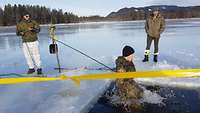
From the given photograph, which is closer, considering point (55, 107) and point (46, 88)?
point (55, 107)

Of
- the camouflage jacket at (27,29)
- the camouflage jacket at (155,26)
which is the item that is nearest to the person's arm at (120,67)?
the camouflage jacket at (27,29)

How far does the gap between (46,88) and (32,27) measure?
2.09 m

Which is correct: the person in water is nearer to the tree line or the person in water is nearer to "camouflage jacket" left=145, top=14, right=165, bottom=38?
"camouflage jacket" left=145, top=14, right=165, bottom=38

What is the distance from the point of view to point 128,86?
655 cm

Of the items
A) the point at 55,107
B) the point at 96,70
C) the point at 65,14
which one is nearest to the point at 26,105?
the point at 55,107

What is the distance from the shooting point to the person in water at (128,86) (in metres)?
6.41

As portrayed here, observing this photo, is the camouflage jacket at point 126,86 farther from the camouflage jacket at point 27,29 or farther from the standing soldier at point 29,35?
the camouflage jacket at point 27,29

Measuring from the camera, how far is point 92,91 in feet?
24.3

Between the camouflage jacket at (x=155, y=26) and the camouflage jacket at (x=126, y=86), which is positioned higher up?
the camouflage jacket at (x=155, y=26)

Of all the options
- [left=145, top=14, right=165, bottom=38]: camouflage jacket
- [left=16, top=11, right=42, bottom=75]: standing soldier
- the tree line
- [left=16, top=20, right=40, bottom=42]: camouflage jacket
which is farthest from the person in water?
the tree line

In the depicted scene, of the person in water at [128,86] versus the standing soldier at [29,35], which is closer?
the person in water at [128,86]

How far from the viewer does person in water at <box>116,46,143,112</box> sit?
641cm

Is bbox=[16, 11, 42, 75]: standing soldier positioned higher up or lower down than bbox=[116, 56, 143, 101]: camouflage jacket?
higher up

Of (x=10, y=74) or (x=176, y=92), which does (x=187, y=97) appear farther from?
(x=10, y=74)
